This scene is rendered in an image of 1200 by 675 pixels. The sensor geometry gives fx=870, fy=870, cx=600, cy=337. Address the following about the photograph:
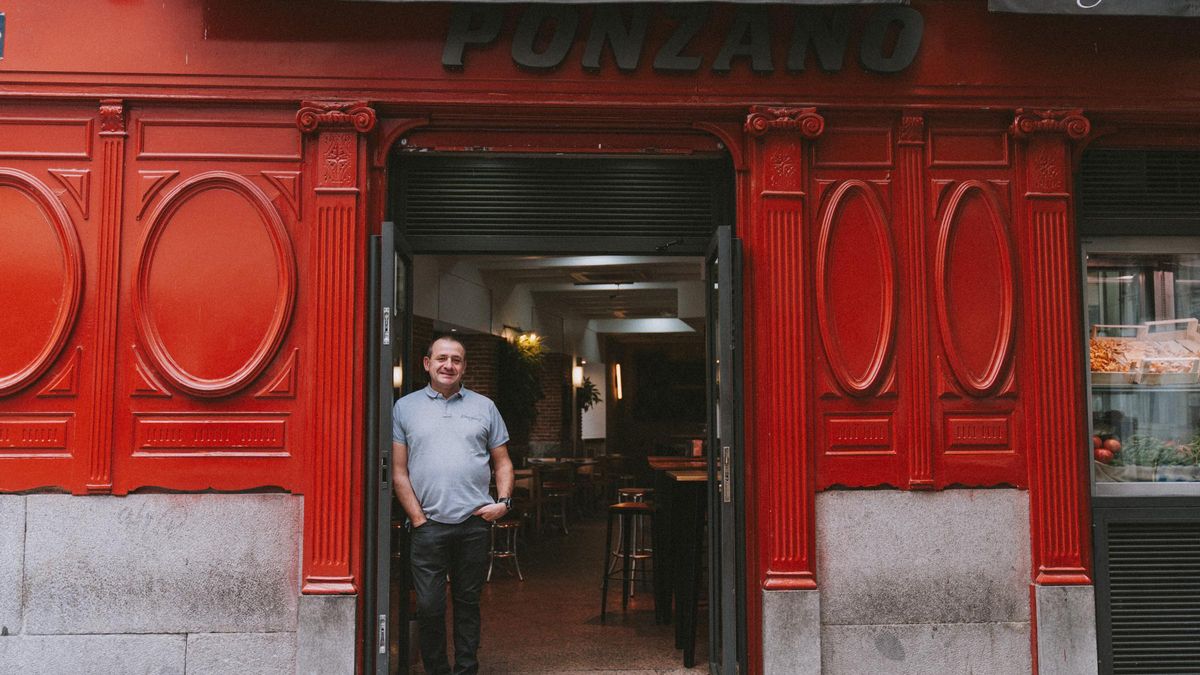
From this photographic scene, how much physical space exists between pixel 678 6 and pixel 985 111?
2168mm

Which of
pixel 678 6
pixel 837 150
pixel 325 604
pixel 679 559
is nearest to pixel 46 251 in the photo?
pixel 325 604

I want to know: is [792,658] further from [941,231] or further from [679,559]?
[941,231]

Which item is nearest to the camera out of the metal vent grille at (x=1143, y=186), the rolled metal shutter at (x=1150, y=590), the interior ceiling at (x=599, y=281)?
the rolled metal shutter at (x=1150, y=590)

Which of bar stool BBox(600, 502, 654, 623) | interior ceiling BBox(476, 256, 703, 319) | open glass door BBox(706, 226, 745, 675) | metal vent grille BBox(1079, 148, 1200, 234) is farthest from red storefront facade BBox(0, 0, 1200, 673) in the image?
interior ceiling BBox(476, 256, 703, 319)

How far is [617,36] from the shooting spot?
5.67m

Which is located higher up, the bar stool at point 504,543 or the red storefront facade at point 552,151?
the red storefront facade at point 552,151

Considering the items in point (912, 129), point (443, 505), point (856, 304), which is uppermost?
point (912, 129)

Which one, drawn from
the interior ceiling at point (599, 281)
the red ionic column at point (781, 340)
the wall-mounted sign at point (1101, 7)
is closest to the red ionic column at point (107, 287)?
the red ionic column at point (781, 340)

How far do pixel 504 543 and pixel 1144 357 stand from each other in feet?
23.5

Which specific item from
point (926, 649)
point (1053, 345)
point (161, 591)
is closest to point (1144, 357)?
point (1053, 345)

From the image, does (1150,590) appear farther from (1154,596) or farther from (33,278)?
(33,278)

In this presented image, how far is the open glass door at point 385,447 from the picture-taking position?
5141mm

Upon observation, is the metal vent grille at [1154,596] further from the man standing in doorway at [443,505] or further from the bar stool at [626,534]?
the man standing in doorway at [443,505]

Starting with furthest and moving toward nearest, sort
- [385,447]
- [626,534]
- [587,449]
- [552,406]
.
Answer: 1. [587,449]
2. [552,406]
3. [626,534]
4. [385,447]
